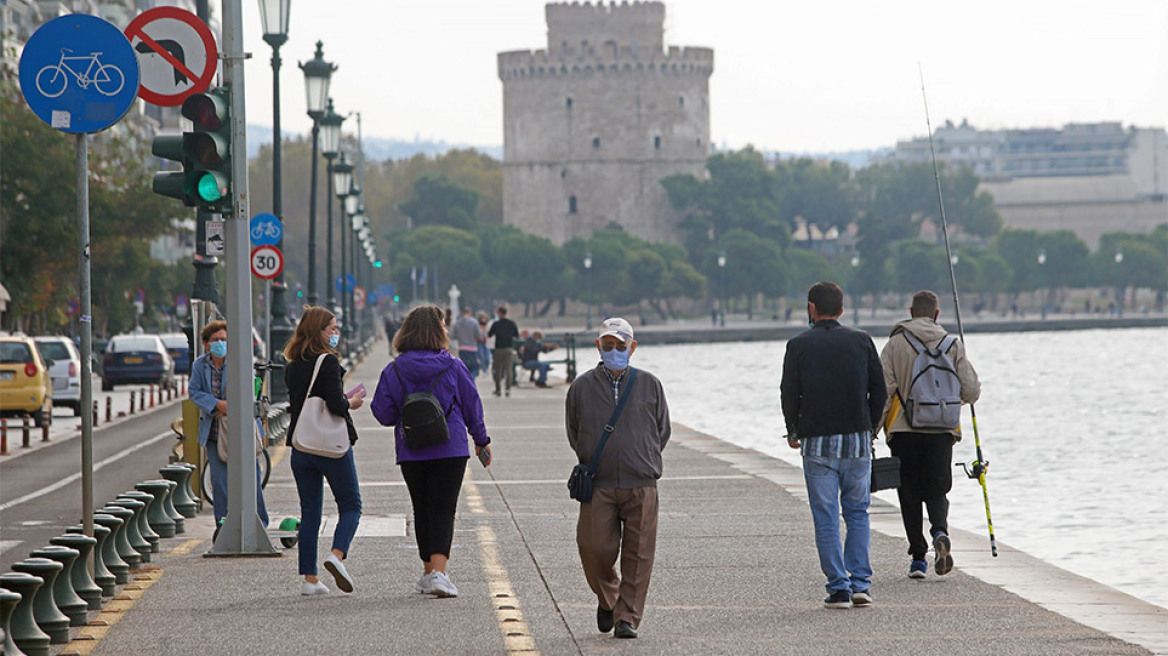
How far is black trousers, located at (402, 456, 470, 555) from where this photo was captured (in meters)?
9.80

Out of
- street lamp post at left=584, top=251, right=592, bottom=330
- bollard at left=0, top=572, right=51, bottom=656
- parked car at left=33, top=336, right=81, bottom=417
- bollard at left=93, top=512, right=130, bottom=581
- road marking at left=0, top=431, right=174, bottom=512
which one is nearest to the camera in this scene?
bollard at left=0, top=572, right=51, bottom=656

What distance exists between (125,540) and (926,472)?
4.47 m

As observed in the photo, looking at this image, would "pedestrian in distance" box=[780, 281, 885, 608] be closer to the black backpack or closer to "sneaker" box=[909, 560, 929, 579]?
"sneaker" box=[909, 560, 929, 579]

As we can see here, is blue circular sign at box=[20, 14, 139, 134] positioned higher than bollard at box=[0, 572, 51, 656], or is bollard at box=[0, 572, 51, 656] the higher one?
blue circular sign at box=[20, 14, 139, 134]

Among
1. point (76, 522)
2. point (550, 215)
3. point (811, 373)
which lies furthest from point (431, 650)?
point (550, 215)

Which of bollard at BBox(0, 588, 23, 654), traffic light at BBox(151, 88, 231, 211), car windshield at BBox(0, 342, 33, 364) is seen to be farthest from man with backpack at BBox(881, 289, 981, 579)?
car windshield at BBox(0, 342, 33, 364)

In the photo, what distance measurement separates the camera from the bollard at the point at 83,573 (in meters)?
9.38

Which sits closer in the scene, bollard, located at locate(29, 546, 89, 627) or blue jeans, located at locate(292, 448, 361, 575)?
bollard, located at locate(29, 546, 89, 627)

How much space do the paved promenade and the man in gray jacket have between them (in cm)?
28

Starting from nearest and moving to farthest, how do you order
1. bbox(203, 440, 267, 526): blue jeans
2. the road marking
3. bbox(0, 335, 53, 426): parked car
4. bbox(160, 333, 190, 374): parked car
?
bbox(203, 440, 267, 526): blue jeans, the road marking, bbox(0, 335, 53, 426): parked car, bbox(160, 333, 190, 374): parked car

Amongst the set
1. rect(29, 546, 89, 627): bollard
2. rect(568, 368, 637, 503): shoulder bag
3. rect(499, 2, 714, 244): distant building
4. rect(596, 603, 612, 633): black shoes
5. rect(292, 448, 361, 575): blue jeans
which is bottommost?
rect(596, 603, 612, 633): black shoes

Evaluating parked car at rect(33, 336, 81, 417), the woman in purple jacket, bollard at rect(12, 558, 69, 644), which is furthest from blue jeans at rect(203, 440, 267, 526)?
parked car at rect(33, 336, 81, 417)

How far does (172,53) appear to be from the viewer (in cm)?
1168

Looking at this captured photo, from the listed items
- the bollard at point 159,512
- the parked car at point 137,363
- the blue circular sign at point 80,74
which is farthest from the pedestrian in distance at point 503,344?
the blue circular sign at point 80,74
